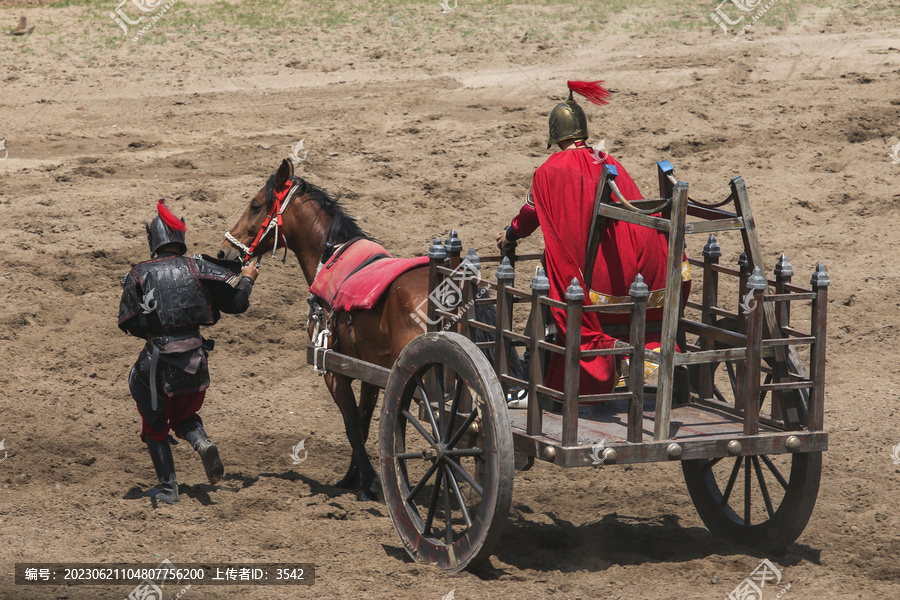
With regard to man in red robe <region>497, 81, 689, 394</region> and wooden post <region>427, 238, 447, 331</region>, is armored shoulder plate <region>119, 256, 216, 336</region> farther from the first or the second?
man in red robe <region>497, 81, 689, 394</region>

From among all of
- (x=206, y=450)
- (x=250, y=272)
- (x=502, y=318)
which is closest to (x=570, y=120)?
(x=502, y=318)

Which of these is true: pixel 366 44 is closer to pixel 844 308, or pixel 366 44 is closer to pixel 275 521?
pixel 844 308

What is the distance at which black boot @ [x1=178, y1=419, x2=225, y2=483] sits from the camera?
5.86m

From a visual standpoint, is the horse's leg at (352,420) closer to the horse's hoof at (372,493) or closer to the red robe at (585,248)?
the horse's hoof at (372,493)

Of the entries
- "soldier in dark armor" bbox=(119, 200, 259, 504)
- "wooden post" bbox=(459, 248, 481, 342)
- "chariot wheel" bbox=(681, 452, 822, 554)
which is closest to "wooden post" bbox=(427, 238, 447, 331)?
"wooden post" bbox=(459, 248, 481, 342)

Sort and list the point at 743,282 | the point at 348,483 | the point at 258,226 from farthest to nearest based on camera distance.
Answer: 1. the point at 258,226
2. the point at 348,483
3. the point at 743,282

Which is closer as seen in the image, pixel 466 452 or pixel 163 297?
pixel 466 452

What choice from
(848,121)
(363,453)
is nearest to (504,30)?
(848,121)

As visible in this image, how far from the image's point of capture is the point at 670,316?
4.59m

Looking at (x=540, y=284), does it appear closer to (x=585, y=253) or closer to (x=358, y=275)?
(x=585, y=253)

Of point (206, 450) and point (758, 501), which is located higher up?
point (206, 450)

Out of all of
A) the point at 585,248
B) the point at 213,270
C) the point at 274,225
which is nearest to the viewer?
the point at 585,248

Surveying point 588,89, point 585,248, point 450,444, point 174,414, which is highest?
point 588,89

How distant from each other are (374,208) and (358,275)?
4.35 m
